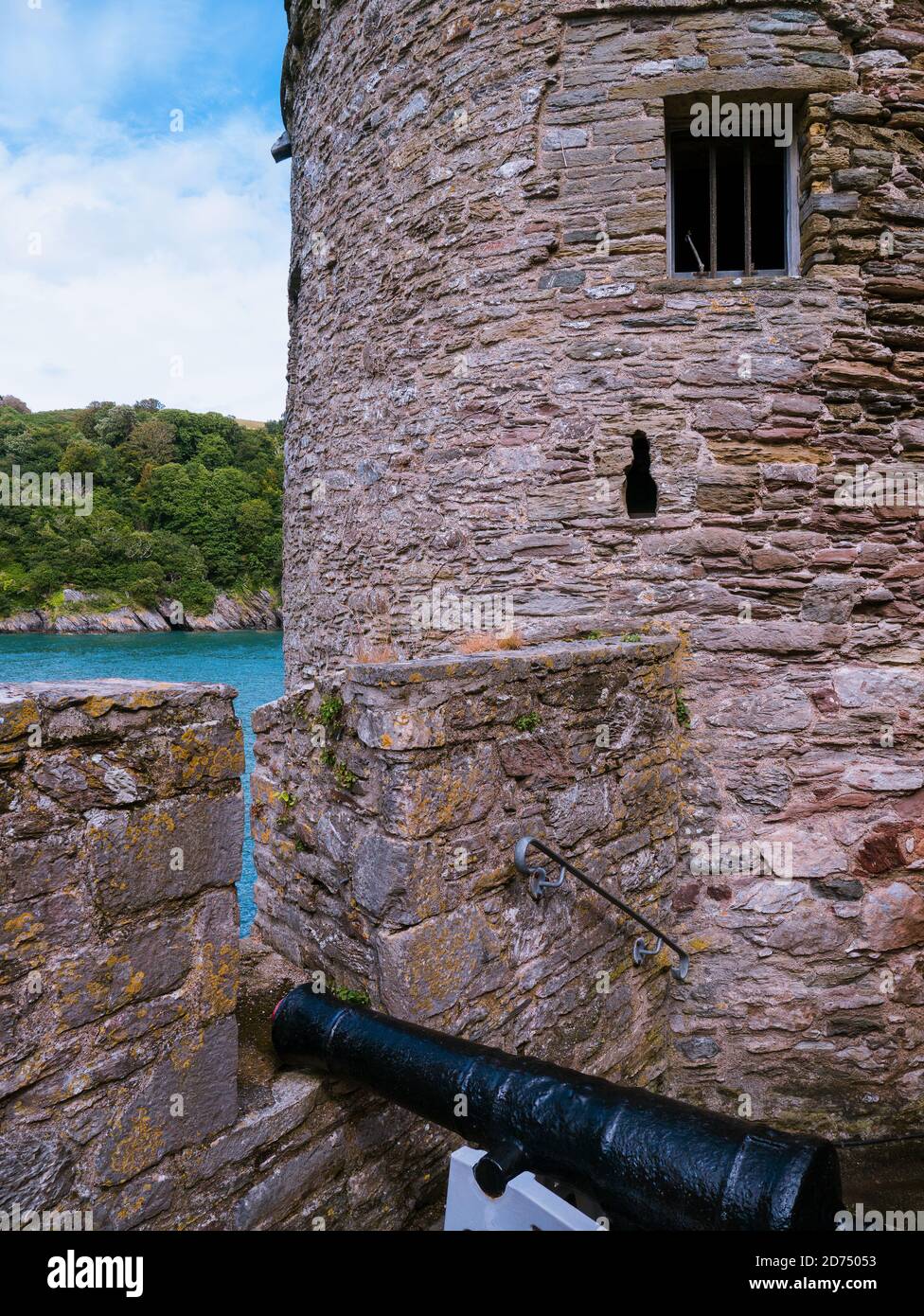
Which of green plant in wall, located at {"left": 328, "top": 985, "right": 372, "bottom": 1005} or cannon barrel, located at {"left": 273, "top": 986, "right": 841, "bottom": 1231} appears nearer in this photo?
cannon barrel, located at {"left": 273, "top": 986, "right": 841, "bottom": 1231}

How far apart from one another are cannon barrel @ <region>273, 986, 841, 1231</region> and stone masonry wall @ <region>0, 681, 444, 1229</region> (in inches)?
13.1

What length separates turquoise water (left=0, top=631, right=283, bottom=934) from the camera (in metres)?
12.6

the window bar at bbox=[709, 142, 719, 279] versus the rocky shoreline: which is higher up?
the window bar at bbox=[709, 142, 719, 279]

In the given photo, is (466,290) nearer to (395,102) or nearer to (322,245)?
(395,102)

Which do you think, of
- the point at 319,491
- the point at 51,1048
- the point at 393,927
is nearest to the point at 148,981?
the point at 51,1048

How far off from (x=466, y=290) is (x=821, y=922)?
402 centimetres

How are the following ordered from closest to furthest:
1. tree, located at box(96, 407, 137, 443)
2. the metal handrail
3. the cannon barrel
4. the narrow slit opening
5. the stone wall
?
1. the cannon barrel
2. the stone wall
3. the metal handrail
4. the narrow slit opening
5. tree, located at box(96, 407, 137, 443)

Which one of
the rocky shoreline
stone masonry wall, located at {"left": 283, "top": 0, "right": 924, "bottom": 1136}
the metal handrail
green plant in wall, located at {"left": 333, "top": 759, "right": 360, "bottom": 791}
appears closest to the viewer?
green plant in wall, located at {"left": 333, "top": 759, "right": 360, "bottom": 791}

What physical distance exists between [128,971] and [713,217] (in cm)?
462

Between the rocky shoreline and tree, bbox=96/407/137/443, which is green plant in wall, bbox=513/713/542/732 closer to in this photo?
the rocky shoreline

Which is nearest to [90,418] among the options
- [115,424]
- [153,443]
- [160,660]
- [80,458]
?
[115,424]

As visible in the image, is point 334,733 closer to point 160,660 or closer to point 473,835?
point 473,835

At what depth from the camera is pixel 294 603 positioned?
21.6 feet

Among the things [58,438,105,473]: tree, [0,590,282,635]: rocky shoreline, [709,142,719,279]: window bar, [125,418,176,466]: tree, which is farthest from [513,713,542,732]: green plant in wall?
[125,418,176,466]: tree
